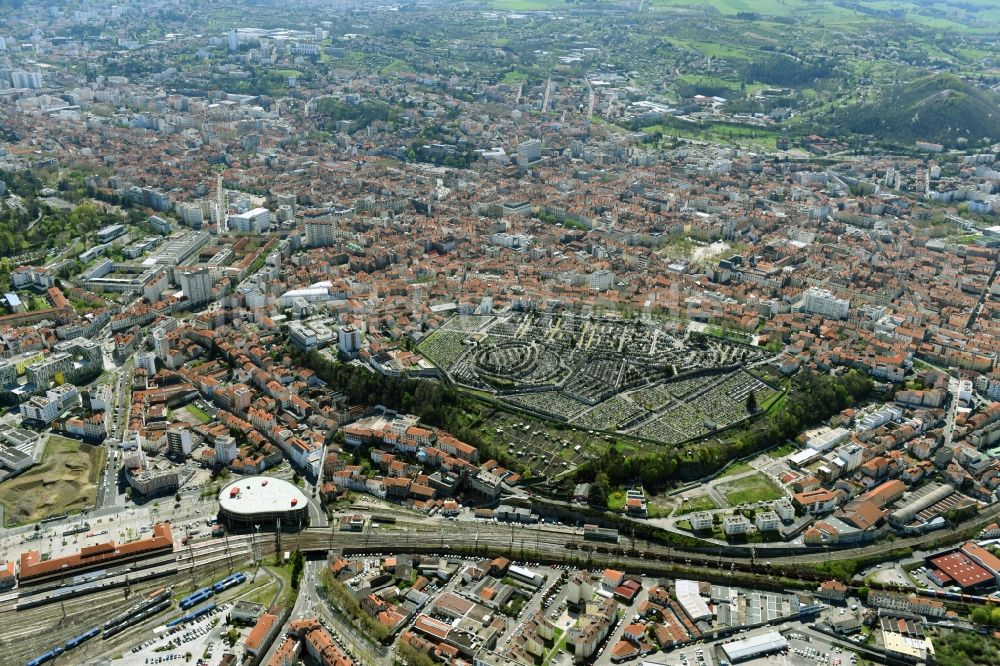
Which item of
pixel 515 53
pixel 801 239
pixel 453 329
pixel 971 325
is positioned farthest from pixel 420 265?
pixel 515 53

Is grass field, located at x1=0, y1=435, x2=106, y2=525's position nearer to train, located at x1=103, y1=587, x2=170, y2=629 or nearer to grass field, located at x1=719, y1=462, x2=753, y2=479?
train, located at x1=103, y1=587, x2=170, y2=629

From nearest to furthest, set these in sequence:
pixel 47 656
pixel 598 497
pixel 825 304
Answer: pixel 47 656 → pixel 598 497 → pixel 825 304

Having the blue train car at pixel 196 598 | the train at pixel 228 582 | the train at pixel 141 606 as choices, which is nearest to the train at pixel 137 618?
the train at pixel 141 606

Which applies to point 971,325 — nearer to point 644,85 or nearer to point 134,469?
point 134,469

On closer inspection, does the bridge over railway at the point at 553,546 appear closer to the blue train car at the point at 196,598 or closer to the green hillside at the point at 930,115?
the blue train car at the point at 196,598

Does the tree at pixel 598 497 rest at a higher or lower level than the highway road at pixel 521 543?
higher

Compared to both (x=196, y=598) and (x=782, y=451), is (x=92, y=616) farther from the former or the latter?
(x=782, y=451)

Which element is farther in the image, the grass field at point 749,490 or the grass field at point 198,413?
the grass field at point 198,413

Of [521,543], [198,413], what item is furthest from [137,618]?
[198,413]
